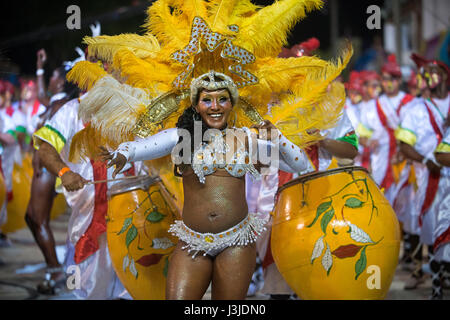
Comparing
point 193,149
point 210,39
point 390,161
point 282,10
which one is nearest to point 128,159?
point 193,149

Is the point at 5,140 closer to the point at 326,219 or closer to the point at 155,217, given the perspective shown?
the point at 155,217

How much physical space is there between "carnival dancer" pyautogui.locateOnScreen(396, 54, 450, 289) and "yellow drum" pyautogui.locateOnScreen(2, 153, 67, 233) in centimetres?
569

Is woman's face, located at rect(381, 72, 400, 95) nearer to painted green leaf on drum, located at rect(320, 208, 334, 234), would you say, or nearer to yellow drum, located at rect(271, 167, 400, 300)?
yellow drum, located at rect(271, 167, 400, 300)

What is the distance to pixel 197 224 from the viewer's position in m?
3.69

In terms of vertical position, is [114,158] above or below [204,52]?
below

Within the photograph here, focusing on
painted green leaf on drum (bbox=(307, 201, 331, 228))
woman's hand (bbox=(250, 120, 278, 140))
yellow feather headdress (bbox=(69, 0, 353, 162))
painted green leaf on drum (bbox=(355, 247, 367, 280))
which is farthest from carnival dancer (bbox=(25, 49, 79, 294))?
painted green leaf on drum (bbox=(355, 247, 367, 280))

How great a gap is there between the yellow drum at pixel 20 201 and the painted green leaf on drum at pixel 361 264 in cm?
661

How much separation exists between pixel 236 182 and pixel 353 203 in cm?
107

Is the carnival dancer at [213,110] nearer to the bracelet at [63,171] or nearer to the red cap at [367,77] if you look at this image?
the bracelet at [63,171]

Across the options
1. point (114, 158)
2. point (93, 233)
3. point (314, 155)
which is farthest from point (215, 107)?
point (93, 233)

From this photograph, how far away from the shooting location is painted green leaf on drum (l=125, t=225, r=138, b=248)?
14.8 feet

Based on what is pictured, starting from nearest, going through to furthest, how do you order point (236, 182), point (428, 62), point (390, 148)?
point (236, 182) < point (428, 62) < point (390, 148)

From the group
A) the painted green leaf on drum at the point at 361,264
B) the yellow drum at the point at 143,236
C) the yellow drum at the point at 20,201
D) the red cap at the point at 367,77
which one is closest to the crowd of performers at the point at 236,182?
the yellow drum at the point at 143,236

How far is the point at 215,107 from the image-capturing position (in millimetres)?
3701
